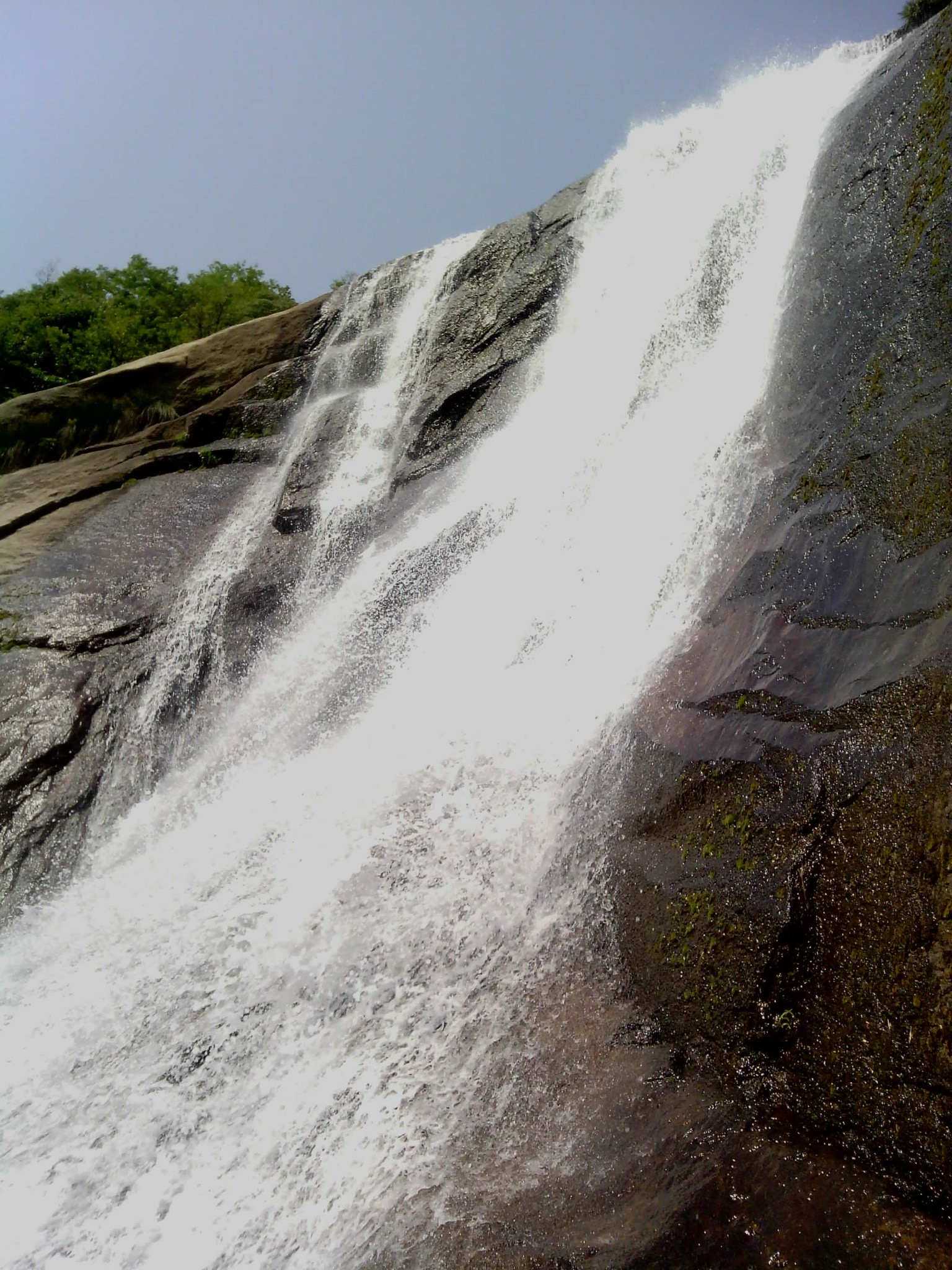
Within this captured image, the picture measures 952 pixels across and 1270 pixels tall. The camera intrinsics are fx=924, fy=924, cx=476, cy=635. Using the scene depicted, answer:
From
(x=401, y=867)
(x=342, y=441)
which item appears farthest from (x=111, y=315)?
(x=401, y=867)

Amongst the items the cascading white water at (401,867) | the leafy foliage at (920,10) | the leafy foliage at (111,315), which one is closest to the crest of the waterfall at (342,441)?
the cascading white water at (401,867)

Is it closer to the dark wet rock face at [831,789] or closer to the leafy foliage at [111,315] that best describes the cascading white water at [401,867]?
the dark wet rock face at [831,789]

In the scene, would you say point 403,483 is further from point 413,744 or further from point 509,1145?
point 509,1145

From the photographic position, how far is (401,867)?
17.7 ft

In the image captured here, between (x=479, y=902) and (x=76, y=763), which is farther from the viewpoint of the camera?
(x=76, y=763)

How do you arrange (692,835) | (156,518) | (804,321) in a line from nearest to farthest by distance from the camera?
(692,835) < (804,321) < (156,518)

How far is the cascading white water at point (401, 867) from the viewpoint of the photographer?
4047 millimetres

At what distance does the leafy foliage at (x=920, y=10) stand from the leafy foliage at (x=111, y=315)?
1544cm

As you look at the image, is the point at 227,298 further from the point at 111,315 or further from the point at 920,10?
the point at 920,10

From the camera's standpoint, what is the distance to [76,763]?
844 centimetres

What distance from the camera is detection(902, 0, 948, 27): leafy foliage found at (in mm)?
11281

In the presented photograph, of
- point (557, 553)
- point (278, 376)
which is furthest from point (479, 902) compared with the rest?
point (278, 376)

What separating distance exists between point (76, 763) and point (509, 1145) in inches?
239

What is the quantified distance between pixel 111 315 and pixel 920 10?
57.7ft
